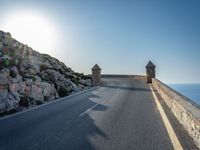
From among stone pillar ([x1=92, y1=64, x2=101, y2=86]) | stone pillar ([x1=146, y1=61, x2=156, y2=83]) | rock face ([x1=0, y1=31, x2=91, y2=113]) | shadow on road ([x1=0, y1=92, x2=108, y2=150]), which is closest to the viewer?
shadow on road ([x1=0, y1=92, x2=108, y2=150])

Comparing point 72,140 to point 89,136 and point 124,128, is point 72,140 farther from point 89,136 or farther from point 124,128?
point 124,128

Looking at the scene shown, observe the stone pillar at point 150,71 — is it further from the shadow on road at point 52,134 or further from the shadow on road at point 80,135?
the shadow on road at point 80,135

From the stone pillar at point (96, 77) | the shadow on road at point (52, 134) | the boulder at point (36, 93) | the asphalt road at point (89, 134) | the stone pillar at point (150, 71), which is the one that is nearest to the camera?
the asphalt road at point (89, 134)

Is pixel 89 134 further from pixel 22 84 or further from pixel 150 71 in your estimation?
pixel 150 71

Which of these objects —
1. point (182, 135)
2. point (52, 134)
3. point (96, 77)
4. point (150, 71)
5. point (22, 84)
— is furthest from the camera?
point (150, 71)

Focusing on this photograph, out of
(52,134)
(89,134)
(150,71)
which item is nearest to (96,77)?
(150,71)

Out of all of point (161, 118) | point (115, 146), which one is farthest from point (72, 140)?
point (161, 118)

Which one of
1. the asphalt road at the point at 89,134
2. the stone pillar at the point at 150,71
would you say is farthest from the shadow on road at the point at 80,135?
the stone pillar at the point at 150,71

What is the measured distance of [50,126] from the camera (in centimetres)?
932

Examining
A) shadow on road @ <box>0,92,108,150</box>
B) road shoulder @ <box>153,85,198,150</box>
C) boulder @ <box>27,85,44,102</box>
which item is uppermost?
boulder @ <box>27,85,44,102</box>

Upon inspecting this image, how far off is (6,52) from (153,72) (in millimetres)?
22904

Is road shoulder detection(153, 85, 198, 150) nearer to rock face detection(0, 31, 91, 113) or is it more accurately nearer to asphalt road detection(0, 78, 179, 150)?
asphalt road detection(0, 78, 179, 150)

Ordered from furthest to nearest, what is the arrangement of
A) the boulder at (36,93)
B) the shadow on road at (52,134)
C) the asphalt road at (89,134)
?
1. the boulder at (36,93)
2. the shadow on road at (52,134)
3. the asphalt road at (89,134)

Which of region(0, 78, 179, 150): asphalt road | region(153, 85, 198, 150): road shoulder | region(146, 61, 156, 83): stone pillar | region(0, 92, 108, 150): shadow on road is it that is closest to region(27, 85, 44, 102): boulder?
region(0, 78, 179, 150): asphalt road
